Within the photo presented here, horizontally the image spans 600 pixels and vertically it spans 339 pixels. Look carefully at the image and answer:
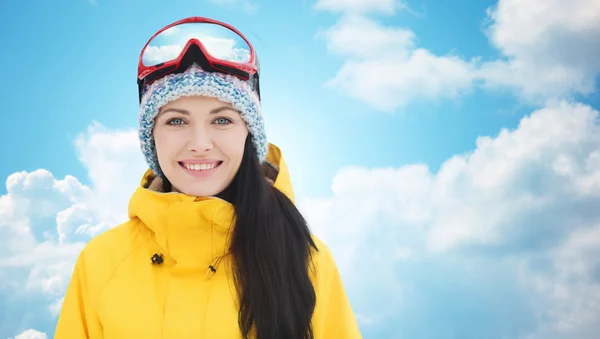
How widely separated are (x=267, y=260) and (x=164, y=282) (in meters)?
0.58

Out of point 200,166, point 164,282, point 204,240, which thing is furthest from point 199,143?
point 164,282

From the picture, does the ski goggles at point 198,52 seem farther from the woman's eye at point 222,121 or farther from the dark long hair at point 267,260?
the dark long hair at point 267,260

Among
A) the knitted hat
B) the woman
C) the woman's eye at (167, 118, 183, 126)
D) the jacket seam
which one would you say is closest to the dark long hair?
the woman

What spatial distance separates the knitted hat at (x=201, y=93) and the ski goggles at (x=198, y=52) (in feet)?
0.15

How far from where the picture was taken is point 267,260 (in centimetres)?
304

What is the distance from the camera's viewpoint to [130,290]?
2932 millimetres

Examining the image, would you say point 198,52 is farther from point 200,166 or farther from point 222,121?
point 200,166

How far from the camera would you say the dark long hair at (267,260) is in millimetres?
2898

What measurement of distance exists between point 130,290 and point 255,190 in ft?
2.87

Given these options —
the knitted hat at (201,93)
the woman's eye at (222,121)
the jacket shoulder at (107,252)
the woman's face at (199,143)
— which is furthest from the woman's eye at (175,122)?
the jacket shoulder at (107,252)

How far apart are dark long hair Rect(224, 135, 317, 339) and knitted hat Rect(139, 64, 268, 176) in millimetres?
124

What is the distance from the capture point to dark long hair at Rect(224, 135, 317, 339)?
290 cm

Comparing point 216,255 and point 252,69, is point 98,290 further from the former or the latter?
point 252,69

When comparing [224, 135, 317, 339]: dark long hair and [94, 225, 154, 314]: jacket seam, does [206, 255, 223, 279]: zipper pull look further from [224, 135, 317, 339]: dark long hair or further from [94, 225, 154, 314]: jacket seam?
[94, 225, 154, 314]: jacket seam
